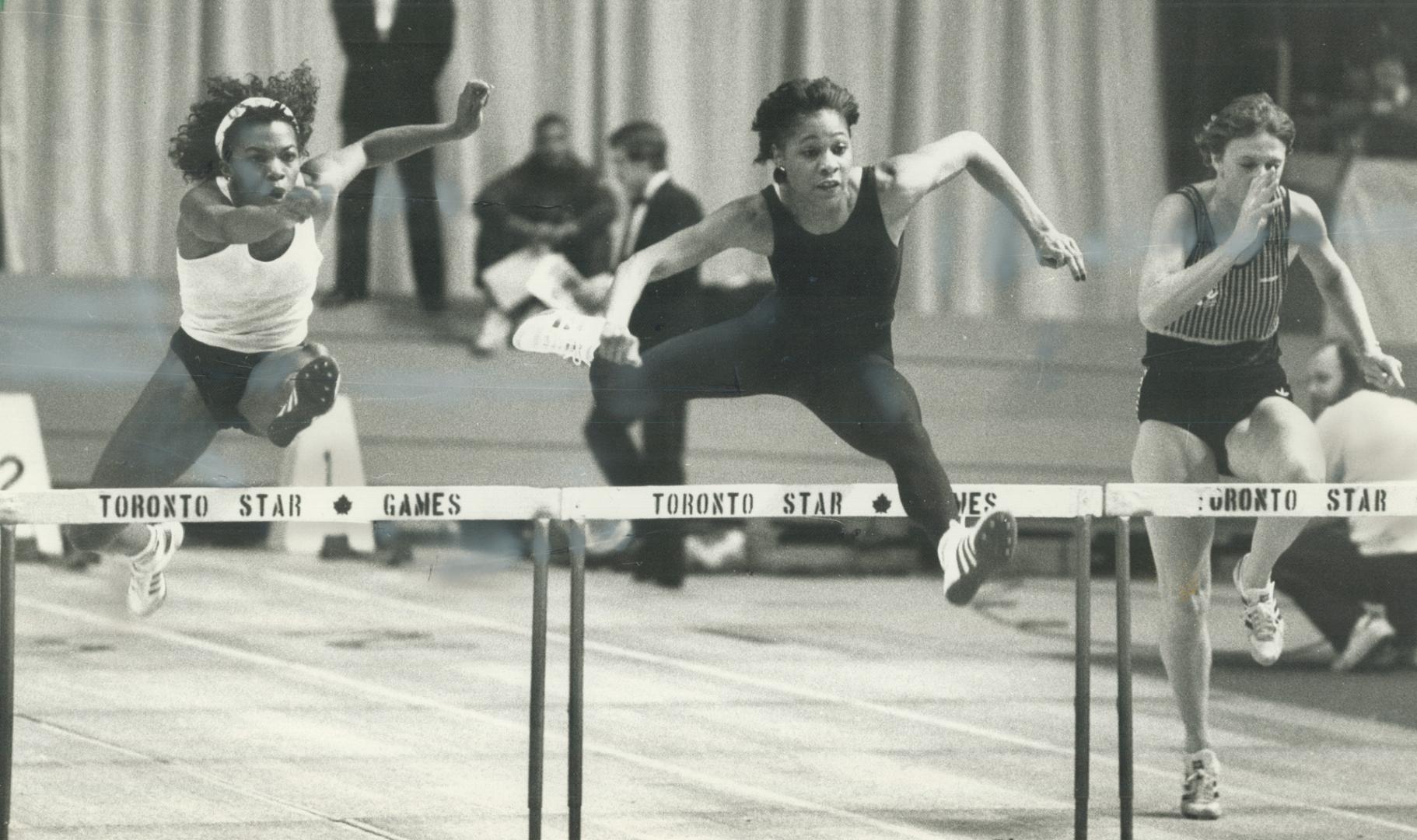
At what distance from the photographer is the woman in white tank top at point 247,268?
539cm

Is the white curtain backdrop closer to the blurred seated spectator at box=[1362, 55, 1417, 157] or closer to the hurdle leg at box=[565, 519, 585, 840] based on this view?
the blurred seated spectator at box=[1362, 55, 1417, 157]

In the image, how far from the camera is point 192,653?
8133 mm

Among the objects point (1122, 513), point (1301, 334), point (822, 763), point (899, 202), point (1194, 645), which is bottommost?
point (822, 763)

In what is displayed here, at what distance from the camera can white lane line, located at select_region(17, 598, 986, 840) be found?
573 centimetres

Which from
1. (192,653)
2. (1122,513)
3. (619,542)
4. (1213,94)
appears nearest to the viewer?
(1122,513)

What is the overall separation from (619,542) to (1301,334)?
2.21 m

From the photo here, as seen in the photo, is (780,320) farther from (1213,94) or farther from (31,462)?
(31,462)

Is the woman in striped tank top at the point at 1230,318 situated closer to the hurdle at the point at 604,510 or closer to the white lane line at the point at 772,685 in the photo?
the hurdle at the point at 604,510

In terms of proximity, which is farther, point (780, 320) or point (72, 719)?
point (72, 719)

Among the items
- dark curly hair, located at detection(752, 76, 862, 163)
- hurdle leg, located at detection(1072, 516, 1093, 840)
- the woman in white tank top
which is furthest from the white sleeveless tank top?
hurdle leg, located at detection(1072, 516, 1093, 840)

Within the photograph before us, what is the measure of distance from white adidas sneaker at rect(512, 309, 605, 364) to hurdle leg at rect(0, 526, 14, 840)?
4.95ft

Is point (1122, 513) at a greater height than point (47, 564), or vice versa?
point (1122, 513)

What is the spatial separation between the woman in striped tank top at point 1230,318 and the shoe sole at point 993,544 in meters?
0.71

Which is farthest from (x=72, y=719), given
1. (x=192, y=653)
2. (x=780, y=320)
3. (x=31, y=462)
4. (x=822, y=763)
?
(x=780, y=320)
